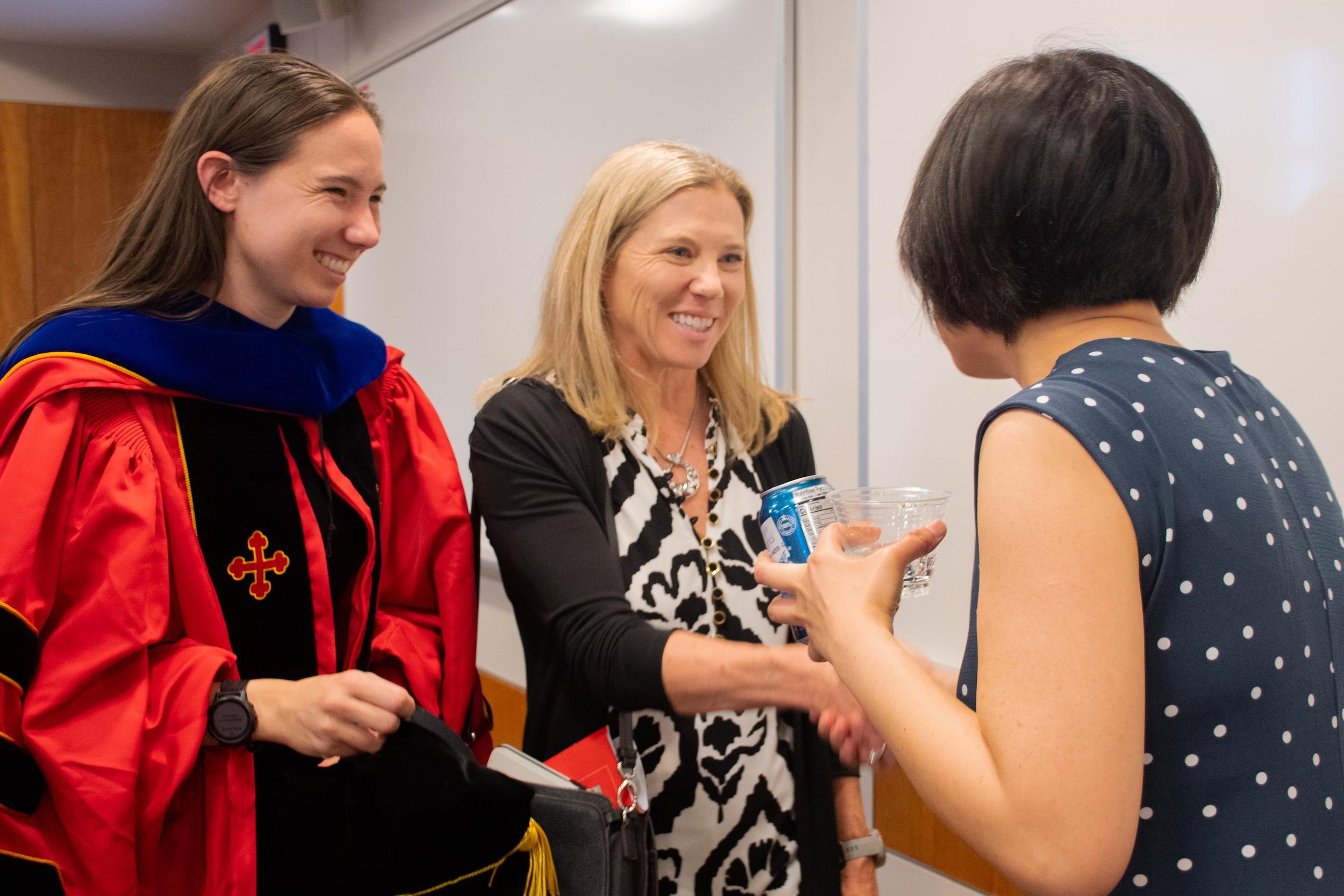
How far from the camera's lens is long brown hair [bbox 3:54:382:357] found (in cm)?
123

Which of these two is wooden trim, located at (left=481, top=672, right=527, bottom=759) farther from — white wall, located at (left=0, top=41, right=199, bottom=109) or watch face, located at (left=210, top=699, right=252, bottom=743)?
white wall, located at (left=0, top=41, right=199, bottom=109)

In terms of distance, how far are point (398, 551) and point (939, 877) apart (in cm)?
119

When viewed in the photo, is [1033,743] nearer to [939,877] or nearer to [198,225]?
[198,225]

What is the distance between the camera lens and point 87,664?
1070 mm

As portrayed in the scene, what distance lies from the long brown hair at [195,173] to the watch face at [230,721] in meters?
0.48

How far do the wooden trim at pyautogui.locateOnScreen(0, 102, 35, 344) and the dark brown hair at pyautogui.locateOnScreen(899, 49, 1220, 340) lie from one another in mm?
5156

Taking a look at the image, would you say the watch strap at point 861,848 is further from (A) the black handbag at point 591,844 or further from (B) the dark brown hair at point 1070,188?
(B) the dark brown hair at point 1070,188

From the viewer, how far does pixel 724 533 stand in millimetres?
1410

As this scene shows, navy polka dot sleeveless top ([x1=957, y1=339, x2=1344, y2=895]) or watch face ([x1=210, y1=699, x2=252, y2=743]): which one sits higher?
Result: navy polka dot sleeveless top ([x1=957, y1=339, x2=1344, y2=895])

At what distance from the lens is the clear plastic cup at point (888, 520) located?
0.99m

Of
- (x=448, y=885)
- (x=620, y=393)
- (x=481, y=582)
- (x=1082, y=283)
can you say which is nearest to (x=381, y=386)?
(x=620, y=393)

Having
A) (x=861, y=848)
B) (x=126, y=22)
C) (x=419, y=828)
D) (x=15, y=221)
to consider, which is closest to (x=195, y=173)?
(x=419, y=828)

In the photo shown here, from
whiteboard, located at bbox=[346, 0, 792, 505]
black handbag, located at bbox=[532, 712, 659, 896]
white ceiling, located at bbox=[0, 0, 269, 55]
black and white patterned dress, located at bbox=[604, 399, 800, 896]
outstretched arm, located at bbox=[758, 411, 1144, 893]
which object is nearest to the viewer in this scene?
outstretched arm, located at bbox=[758, 411, 1144, 893]

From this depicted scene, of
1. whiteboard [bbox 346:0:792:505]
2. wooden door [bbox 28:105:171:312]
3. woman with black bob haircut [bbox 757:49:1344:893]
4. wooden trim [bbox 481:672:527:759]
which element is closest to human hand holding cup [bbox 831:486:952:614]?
woman with black bob haircut [bbox 757:49:1344:893]
